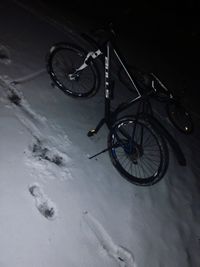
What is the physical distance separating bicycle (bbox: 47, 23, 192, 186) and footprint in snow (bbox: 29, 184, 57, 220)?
1.09m

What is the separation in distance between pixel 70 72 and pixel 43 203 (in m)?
→ 2.36

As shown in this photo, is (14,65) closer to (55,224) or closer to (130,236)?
(55,224)

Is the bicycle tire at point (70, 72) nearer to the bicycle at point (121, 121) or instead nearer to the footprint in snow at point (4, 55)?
the bicycle at point (121, 121)

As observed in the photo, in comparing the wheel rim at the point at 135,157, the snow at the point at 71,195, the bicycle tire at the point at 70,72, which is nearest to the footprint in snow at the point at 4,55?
the snow at the point at 71,195

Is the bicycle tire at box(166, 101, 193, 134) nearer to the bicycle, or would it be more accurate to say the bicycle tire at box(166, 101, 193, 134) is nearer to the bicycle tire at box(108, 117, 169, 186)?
the bicycle

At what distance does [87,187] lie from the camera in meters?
3.77

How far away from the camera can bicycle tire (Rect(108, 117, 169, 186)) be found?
3602 millimetres

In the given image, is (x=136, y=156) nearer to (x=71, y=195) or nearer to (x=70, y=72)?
(x=71, y=195)

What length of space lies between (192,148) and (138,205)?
6.85ft

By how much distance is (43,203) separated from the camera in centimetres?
330

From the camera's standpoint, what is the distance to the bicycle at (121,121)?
3.66m

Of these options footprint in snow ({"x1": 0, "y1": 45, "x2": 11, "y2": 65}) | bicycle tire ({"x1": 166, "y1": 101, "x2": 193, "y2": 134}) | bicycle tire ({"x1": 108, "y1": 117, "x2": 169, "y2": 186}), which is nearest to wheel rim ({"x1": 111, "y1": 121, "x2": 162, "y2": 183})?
bicycle tire ({"x1": 108, "y1": 117, "x2": 169, "y2": 186})

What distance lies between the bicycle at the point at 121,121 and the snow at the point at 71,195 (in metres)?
0.22

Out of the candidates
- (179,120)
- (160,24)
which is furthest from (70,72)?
(160,24)
